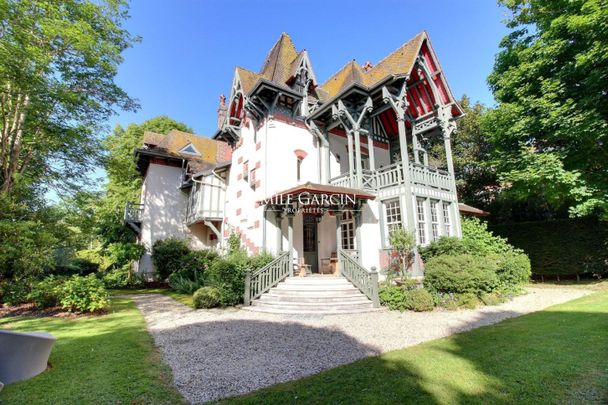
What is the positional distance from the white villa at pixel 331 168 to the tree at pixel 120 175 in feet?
15.9

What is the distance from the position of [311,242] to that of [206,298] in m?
5.98

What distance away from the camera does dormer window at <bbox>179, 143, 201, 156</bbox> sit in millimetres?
22491

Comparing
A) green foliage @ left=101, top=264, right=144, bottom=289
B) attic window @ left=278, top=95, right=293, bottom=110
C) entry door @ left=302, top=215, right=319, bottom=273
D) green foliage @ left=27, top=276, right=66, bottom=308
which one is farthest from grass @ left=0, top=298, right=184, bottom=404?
green foliage @ left=101, top=264, right=144, bottom=289

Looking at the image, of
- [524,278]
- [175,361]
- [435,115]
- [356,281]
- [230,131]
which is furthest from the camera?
[230,131]

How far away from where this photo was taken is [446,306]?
952 cm

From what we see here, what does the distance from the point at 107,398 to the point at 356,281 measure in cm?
842

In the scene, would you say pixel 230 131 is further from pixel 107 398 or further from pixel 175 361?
pixel 107 398

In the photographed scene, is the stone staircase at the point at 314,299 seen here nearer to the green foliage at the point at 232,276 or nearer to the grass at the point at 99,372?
the green foliage at the point at 232,276

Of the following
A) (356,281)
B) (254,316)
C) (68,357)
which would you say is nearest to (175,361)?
(68,357)

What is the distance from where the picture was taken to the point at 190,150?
22.9 meters

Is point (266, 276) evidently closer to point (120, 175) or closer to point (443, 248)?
point (443, 248)

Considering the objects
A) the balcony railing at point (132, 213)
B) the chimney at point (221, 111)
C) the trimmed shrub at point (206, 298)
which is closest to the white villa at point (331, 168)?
the trimmed shrub at point (206, 298)

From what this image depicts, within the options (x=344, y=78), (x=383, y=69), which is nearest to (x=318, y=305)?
(x=383, y=69)

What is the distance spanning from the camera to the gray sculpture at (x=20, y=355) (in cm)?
420
